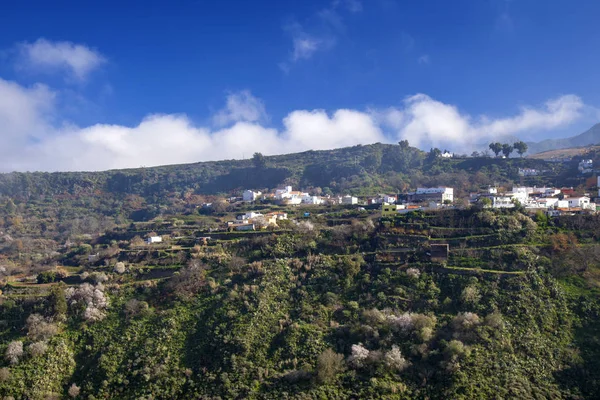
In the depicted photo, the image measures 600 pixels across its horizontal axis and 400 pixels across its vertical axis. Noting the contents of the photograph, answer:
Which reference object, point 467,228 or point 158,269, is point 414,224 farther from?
point 158,269

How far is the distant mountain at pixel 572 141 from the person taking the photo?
496ft

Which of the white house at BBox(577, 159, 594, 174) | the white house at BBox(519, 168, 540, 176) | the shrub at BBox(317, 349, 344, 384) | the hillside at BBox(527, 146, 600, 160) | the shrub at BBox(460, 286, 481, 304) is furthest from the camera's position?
the hillside at BBox(527, 146, 600, 160)

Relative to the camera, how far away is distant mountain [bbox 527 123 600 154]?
151050 mm

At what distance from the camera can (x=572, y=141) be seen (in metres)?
163

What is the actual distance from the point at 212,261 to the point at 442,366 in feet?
60.1

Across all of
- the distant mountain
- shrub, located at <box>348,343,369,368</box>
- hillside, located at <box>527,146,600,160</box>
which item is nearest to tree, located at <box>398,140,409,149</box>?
hillside, located at <box>527,146,600,160</box>

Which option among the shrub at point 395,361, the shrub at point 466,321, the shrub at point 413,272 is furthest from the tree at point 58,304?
the shrub at point 466,321

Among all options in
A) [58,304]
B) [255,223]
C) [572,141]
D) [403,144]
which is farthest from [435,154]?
[572,141]

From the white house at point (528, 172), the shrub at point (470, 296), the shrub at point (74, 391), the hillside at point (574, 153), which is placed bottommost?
the shrub at point (74, 391)

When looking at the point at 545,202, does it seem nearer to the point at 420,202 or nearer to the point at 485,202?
the point at 485,202

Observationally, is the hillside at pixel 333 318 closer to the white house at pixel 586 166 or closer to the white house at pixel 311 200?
the white house at pixel 311 200

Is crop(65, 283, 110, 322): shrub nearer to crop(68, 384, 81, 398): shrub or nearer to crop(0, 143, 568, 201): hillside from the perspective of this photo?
crop(68, 384, 81, 398): shrub

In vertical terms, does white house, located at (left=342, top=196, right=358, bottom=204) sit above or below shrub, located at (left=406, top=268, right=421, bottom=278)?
above

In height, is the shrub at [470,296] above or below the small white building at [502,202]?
below
